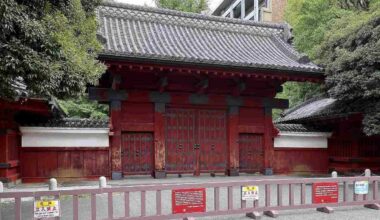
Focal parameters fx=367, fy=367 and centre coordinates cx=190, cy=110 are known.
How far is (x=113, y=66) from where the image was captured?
424 inches

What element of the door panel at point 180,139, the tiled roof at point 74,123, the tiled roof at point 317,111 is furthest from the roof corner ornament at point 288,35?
the tiled roof at point 74,123

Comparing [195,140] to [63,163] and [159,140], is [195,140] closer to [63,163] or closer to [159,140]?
[159,140]

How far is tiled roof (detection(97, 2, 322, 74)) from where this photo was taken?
11055mm

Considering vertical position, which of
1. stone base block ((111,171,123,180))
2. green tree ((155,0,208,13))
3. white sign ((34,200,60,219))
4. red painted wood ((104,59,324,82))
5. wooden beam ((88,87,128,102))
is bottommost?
stone base block ((111,171,123,180))

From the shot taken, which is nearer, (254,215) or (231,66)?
(254,215)

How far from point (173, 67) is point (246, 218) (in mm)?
5022

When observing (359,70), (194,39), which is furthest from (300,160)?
(194,39)

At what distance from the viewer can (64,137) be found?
11.2 m

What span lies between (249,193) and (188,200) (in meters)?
1.29

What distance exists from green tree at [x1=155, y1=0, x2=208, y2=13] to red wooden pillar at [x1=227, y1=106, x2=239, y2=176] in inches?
651

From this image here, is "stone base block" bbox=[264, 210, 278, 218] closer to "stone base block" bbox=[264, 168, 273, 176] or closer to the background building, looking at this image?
"stone base block" bbox=[264, 168, 273, 176]

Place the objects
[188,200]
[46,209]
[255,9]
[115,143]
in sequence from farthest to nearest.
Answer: [255,9] → [115,143] → [188,200] → [46,209]

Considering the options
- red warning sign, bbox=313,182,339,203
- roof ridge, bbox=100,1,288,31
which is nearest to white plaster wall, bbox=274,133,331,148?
roof ridge, bbox=100,1,288,31

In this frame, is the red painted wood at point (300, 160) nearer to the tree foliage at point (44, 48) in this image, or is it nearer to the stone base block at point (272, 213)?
the stone base block at point (272, 213)
